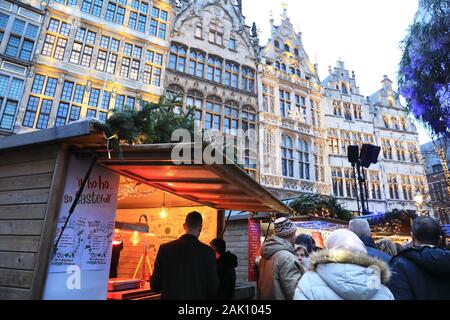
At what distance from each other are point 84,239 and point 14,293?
762mm

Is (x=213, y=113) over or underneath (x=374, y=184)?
over

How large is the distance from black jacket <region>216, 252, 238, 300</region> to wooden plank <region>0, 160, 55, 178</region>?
8.07 ft

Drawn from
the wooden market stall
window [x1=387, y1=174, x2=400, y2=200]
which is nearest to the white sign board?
the wooden market stall

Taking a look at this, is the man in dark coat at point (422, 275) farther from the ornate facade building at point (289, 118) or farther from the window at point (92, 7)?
the window at point (92, 7)

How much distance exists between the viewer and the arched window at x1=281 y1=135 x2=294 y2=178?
19.2 metres

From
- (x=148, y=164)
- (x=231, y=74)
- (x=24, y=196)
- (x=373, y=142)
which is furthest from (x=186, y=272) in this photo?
(x=373, y=142)

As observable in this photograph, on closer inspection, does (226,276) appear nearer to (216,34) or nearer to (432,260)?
(432,260)

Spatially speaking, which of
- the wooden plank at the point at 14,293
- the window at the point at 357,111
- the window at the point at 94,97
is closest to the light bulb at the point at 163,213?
the wooden plank at the point at 14,293

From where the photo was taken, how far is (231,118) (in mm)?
18266

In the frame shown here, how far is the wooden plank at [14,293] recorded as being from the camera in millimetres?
2541
